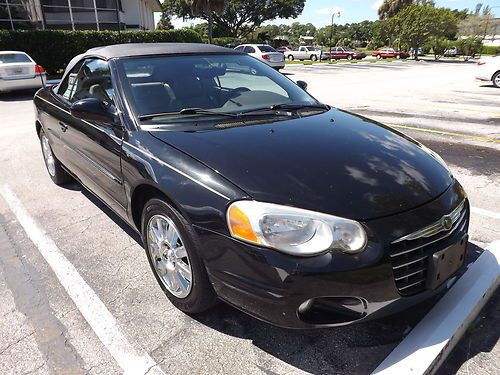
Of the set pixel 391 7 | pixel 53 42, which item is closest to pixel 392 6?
pixel 391 7

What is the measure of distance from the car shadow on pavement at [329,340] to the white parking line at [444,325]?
0.35 ft

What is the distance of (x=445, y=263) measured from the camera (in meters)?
2.11

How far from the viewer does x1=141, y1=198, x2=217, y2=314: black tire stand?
221cm

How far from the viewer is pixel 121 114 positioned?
2855 mm

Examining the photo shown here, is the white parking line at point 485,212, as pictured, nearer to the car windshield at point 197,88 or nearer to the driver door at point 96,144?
the car windshield at point 197,88

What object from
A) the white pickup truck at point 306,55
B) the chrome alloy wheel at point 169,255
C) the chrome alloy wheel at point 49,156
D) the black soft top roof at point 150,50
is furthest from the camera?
the white pickup truck at point 306,55

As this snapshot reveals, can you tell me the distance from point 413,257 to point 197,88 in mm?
1998

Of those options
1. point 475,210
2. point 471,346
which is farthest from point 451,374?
point 475,210

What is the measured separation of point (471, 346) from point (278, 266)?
3.93 feet

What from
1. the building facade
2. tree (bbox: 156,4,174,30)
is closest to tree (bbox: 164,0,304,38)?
tree (bbox: 156,4,174,30)

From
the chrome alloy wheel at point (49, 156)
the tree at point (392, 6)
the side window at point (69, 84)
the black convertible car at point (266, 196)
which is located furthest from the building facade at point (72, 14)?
the tree at point (392, 6)

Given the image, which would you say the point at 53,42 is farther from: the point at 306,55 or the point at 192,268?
the point at 306,55

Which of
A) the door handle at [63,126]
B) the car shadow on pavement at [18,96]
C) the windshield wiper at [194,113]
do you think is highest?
the windshield wiper at [194,113]

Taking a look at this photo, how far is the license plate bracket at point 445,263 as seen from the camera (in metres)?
2.04
